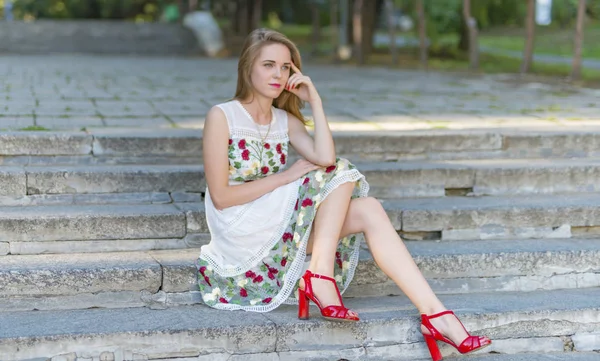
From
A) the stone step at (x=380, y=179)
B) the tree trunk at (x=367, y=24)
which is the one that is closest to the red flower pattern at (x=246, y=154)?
the stone step at (x=380, y=179)

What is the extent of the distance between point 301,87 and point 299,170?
0.47m

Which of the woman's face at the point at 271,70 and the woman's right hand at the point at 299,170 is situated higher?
the woman's face at the point at 271,70

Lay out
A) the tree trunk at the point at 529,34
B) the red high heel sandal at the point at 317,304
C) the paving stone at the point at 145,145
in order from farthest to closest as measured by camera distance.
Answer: the tree trunk at the point at 529,34, the paving stone at the point at 145,145, the red high heel sandal at the point at 317,304

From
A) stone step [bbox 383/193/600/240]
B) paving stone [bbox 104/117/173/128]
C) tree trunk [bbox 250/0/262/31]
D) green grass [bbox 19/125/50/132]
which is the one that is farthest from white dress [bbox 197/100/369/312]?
tree trunk [bbox 250/0/262/31]

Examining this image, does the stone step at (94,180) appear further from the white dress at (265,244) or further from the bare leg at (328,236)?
the bare leg at (328,236)

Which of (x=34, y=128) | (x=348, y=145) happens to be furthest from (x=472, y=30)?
(x=34, y=128)

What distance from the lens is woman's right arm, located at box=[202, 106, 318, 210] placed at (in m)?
4.36

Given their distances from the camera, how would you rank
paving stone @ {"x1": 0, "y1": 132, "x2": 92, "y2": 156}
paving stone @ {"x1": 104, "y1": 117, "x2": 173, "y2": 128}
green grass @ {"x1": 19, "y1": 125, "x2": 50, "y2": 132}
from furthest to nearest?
paving stone @ {"x1": 104, "y1": 117, "x2": 173, "y2": 128} < green grass @ {"x1": 19, "y1": 125, "x2": 50, "y2": 132} < paving stone @ {"x1": 0, "y1": 132, "x2": 92, "y2": 156}

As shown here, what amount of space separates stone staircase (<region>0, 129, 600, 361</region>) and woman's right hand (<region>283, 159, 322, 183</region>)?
1.94ft

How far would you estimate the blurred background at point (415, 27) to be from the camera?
16.0m

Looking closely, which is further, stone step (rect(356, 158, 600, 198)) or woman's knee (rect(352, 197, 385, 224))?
stone step (rect(356, 158, 600, 198))

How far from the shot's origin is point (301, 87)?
4.64 m

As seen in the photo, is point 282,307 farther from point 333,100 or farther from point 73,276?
point 333,100

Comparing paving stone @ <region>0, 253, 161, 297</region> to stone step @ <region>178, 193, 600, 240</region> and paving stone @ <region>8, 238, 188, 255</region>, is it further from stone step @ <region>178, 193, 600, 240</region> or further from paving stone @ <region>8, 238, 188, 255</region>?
stone step @ <region>178, 193, 600, 240</region>
